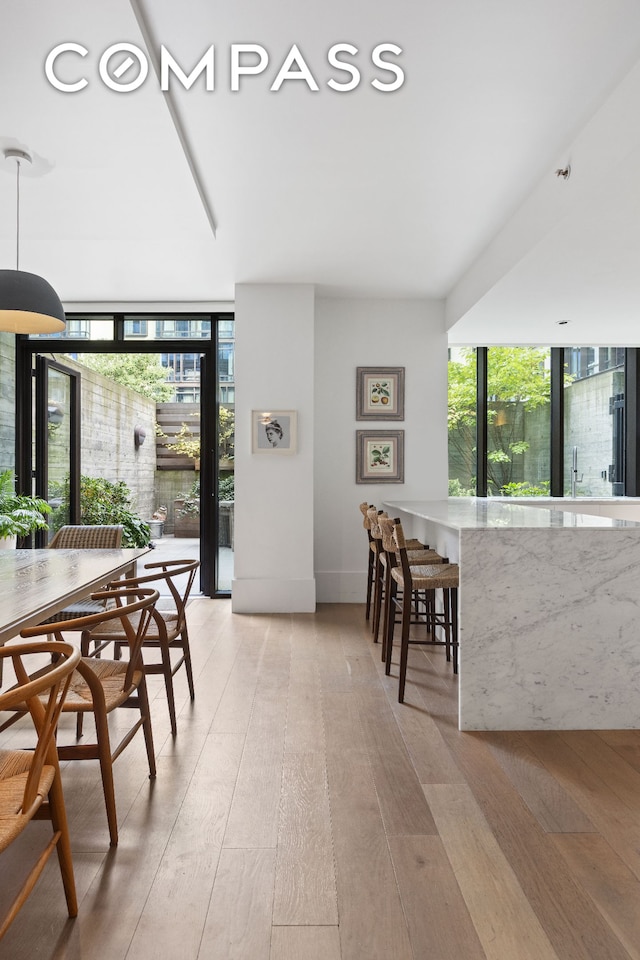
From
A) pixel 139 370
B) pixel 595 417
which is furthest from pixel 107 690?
pixel 595 417

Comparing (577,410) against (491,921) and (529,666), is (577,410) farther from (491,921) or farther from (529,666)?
(491,921)

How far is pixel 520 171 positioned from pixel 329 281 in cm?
221

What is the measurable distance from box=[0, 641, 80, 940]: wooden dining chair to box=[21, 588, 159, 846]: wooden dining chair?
0.23 meters

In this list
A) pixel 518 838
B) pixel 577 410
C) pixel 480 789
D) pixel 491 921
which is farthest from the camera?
pixel 577 410

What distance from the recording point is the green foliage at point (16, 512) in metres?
Answer: 4.80

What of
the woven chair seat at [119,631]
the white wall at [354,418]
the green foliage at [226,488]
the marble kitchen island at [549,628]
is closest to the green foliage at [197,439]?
the green foliage at [226,488]

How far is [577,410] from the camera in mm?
6688

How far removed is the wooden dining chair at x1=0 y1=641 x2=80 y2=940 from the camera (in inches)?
52.0

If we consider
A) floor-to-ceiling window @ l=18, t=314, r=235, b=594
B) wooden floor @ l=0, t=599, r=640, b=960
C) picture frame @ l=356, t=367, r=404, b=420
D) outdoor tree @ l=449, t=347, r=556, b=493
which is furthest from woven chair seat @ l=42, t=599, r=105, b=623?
outdoor tree @ l=449, t=347, r=556, b=493

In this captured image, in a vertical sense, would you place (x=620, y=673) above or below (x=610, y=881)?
above

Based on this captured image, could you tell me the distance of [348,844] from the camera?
201cm

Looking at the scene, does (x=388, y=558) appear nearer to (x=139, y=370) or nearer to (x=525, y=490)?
(x=525, y=490)

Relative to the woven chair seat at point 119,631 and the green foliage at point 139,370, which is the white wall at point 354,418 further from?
the woven chair seat at point 119,631

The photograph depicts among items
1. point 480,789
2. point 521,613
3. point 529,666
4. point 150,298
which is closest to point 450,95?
point 521,613
